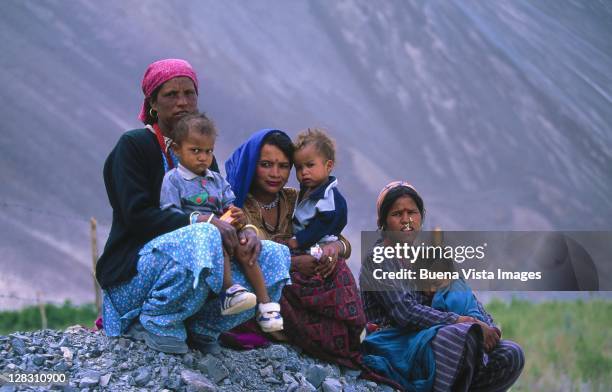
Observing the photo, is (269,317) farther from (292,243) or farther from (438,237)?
(438,237)

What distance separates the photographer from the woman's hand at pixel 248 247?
495cm

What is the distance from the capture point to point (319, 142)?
18.9ft

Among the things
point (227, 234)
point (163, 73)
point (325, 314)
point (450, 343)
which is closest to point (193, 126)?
point (163, 73)

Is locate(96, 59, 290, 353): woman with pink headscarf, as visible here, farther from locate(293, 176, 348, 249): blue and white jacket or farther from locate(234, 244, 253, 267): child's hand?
locate(293, 176, 348, 249): blue and white jacket

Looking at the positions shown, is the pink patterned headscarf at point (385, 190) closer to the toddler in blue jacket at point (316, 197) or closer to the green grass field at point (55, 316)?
the toddler in blue jacket at point (316, 197)

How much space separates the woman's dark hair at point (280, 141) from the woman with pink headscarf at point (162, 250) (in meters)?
0.39

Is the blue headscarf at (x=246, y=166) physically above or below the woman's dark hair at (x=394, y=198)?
below

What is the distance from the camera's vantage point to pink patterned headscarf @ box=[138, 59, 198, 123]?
5.27 m

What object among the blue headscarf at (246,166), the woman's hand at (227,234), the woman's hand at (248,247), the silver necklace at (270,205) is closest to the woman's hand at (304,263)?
the silver necklace at (270,205)

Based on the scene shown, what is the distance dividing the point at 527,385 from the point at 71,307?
6.34 m

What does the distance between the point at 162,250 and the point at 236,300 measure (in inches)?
18.9

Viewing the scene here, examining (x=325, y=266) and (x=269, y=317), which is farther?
(x=325, y=266)

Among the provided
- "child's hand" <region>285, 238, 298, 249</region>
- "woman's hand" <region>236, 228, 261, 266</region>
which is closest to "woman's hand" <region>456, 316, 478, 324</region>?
"child's hand" <region>285, 238, 298, 249</region>

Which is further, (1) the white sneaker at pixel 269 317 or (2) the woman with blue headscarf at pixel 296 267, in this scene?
(2) the woman with blue headscarf at pixel 296 267
